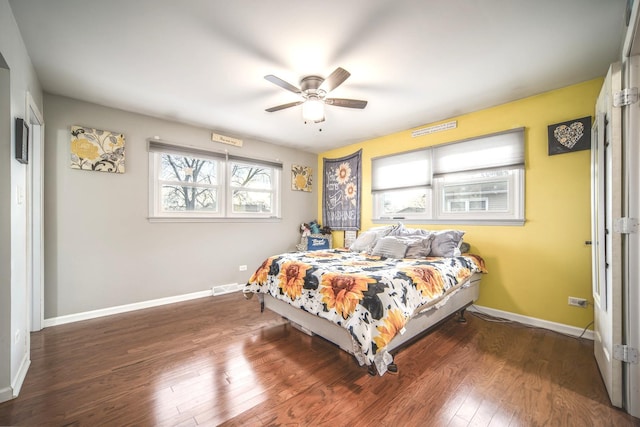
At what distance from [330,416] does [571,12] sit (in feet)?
9.64

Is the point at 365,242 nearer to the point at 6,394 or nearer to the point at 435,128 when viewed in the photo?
the point at 435,128

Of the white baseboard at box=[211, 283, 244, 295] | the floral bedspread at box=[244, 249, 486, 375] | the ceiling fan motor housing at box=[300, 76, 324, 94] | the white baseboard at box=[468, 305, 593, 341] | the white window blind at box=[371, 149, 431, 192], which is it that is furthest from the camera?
the white baseboard at box=[211, 283, 244, 295]

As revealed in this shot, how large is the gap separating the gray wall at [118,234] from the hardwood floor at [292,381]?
0.52 meters

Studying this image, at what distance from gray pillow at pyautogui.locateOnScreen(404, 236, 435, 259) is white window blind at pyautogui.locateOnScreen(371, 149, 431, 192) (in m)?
0.97

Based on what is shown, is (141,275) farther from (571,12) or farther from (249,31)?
(571,12)

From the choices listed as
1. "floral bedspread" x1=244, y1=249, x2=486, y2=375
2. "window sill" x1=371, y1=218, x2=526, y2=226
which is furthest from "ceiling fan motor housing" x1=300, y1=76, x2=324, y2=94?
"window sill" x1=371, y1=218, x2=526, y2=226

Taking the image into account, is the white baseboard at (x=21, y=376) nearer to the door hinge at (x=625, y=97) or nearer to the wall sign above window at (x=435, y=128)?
the door hinge at (x=625, y=97)

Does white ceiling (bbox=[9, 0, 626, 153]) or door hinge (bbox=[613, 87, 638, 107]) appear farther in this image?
white ceiling (bbox=[9, 0, 626, 153])

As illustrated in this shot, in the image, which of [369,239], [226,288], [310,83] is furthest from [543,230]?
[226,288]

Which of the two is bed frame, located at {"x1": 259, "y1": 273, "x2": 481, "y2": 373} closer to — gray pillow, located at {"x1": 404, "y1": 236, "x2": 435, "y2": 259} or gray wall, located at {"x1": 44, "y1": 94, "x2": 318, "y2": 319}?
gray pillow, located at {"x1": 404, "y1": 236, "x2": 435, "y2": 259}

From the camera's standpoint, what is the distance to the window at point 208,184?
3.50 m

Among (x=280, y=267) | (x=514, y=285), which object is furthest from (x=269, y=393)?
(x=514, y=285)

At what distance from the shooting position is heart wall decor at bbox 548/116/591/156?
2457 millimetres

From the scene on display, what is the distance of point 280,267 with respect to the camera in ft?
8.61
